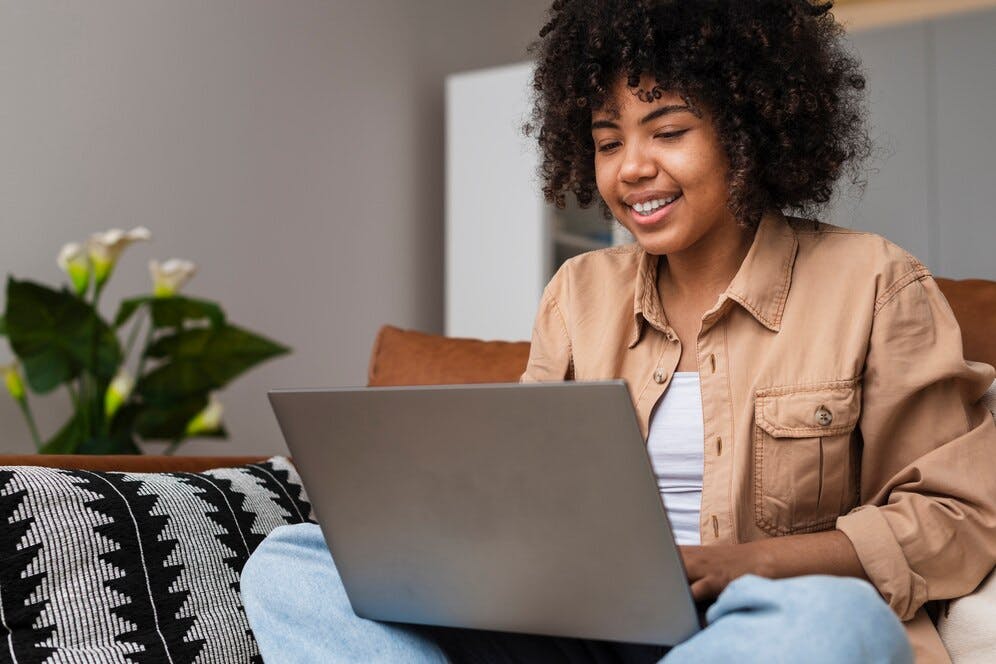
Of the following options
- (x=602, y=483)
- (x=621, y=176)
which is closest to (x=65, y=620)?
(x=602, y=483)

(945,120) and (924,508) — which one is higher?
(945,120)

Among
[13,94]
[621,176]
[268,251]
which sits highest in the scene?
[13,94]

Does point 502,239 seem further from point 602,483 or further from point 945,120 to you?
point 602,483

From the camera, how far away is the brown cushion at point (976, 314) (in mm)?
1271

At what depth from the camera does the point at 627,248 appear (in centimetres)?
141

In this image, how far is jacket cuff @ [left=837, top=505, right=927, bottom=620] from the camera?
3.20 feet

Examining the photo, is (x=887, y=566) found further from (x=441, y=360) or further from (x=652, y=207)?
(x=441, y=360)

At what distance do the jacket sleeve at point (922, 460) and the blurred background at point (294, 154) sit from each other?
130 cm

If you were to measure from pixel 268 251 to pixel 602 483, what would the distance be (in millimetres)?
2331

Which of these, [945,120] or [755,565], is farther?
[945,120]

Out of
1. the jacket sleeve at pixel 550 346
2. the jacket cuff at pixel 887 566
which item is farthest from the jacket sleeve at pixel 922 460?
the jacket sleeve at pixel 550 346

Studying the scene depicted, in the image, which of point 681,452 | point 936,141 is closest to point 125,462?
point 681,452

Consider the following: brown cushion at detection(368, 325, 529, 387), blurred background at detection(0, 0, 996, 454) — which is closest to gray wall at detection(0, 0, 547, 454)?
blurred background at detection(0, 0, 996, 454)

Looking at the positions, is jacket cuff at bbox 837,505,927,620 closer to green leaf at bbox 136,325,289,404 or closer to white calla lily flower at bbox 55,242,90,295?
green leaf at bbox 136,325,289,404
